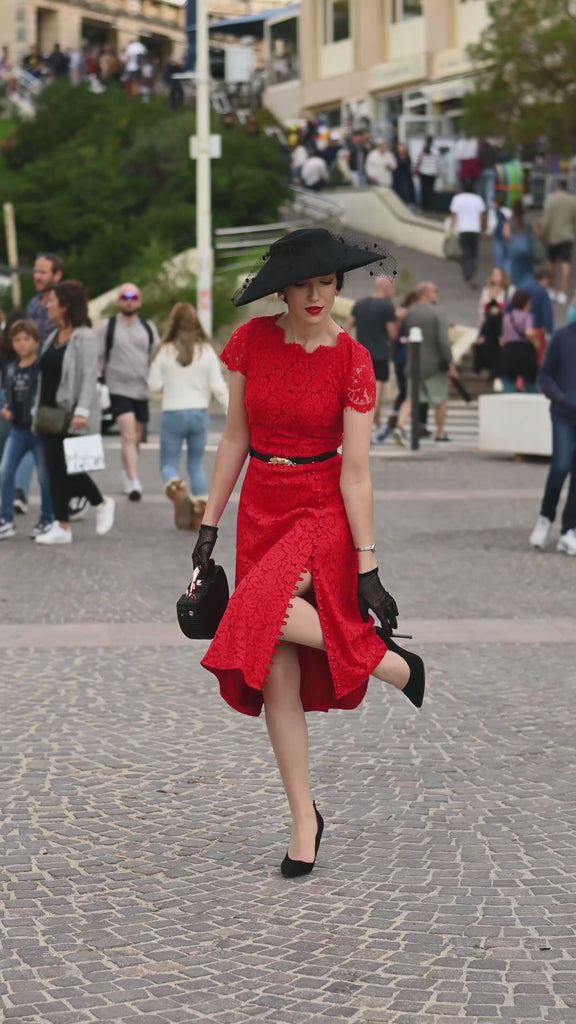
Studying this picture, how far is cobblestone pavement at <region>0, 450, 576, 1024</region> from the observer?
3.92 m

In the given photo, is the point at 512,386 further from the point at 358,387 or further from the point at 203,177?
the point at 358,387

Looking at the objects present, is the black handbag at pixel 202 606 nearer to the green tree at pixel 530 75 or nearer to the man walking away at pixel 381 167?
the green tree at pixel 530 75

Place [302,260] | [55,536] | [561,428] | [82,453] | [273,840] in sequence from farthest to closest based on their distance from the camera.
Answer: [55,536]
[82,453]
[561,428]
[273,840]
[302,260]

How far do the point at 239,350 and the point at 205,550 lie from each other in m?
0.56

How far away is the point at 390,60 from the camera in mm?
50969

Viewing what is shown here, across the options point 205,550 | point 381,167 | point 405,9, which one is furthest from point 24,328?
point 405,9

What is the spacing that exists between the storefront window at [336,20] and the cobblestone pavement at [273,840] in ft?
158

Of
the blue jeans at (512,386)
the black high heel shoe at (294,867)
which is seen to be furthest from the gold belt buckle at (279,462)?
the blue jeans at (512,386)

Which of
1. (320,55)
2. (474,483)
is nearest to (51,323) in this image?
(474,483)

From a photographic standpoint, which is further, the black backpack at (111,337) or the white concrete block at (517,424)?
the white concrete block at (517,424)

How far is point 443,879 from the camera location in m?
4.69

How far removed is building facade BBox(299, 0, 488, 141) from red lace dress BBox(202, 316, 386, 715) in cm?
3824

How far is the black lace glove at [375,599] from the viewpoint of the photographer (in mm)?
4684

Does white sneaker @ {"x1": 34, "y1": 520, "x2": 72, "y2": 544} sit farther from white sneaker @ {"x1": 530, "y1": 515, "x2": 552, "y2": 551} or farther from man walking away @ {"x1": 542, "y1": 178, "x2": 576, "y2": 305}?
man walking away @ {"x1": 542, "y1": 178, "x2": 576, "y2": 305}
